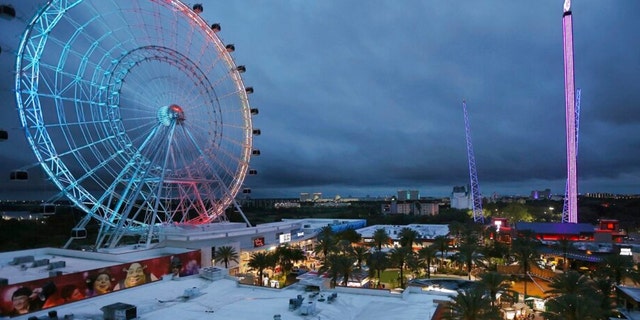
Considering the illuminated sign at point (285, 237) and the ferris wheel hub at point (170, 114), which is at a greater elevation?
the ferris wheel hub at point (170, 114)

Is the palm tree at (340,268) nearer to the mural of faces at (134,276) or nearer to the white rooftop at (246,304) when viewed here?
the white rooftop at (246,304)

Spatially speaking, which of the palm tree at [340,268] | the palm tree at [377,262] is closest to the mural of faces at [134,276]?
the palm tree at [340,268]

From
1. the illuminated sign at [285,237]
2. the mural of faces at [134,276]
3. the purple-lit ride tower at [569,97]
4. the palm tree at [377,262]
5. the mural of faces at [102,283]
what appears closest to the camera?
the mural of faces at [102,283]

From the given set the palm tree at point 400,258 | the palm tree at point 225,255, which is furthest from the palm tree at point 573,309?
the palm tree at point 225,255

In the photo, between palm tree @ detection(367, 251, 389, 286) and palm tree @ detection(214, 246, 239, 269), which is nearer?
palm tree @ detection(367, 251, 389, 286)

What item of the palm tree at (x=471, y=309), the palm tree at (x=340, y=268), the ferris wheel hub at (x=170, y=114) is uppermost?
the ferris wheel hub at (x=170, y=114)

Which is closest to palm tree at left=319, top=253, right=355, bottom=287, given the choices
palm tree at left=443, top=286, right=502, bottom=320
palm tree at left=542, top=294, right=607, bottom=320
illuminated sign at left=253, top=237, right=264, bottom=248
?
palm tree at left=443, top=286, right=502, bottom=320

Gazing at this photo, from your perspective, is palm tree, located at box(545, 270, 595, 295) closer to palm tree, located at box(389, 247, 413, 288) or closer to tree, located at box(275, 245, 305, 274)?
palm tree, located at box(389, 247, 413, 288)

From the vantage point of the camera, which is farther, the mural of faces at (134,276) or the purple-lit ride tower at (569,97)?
the purple-lit ride tower at (569,97)

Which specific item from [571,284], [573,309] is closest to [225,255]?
[571,284]

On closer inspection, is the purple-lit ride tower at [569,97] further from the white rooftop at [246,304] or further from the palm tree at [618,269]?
the white rooftop at [246,304]

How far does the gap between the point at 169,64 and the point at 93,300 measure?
29469 millimetres

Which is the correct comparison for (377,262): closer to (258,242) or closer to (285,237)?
(258,242)

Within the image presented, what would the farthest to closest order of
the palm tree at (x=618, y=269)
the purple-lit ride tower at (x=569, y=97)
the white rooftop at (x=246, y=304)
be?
the purple-lit ride tower at (x=569, y=97) < the palm tree at (x=618, y=269) < the white rooftop at (x=246, y=304)
